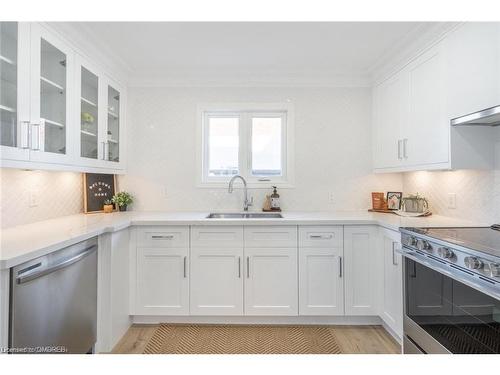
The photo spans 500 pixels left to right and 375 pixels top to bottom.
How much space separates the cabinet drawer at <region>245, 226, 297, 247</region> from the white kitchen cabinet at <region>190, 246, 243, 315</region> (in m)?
0.15

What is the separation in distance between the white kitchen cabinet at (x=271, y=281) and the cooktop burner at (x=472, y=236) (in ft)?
3.32

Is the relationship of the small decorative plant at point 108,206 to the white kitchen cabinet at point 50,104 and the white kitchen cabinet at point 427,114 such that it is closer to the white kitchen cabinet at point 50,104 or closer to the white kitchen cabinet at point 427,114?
the white kitchen cabinet at point 50,104

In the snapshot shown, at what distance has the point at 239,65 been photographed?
290cm

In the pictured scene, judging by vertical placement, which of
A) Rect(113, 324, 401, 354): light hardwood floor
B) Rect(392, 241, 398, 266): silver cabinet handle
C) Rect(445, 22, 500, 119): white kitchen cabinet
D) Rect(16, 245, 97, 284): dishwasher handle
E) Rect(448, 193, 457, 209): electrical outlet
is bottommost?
Rect(113, 324, 401, 354): light hardwood floor

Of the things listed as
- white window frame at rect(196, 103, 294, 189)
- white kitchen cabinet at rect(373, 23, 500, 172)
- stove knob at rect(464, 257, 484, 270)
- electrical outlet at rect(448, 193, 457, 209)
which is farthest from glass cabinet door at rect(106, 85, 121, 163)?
electrical outlet at rect(448, 193, 457, 209)

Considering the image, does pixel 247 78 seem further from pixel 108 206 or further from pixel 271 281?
pixel 271 281

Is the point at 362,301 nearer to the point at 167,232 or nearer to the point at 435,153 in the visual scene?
the point at 435,153

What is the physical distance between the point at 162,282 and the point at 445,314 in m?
2.04

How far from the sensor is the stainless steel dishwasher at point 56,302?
4.36ft

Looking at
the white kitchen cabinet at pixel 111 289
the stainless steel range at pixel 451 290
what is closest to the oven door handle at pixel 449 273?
the stainless steel range at pixel 451 290

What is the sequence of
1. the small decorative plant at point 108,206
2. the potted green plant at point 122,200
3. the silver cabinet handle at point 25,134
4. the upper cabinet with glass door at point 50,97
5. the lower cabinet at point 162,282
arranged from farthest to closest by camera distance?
the potted green plant at point 122,200 → the small decorative plant at point 108,206 → the lower cabinet at point 162,282 → the upper cabinet with glass door at point 50,97 → the silver cabinet handle at point 25,134

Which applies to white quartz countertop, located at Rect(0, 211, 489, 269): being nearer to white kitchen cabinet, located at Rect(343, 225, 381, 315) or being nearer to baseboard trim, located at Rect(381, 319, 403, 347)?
white kitchen cabinet, located at Rect(343, 225, 381, 315)

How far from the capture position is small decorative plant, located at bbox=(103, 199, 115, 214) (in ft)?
9.51

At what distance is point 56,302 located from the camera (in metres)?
1.59
